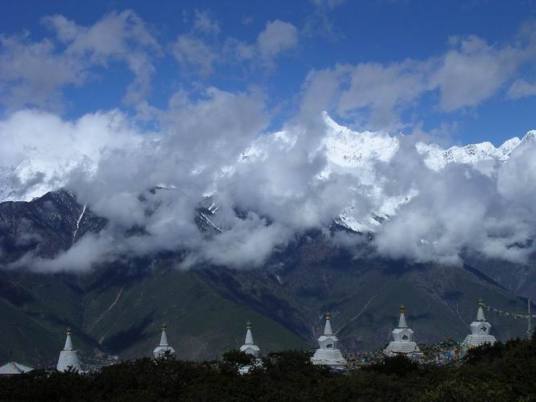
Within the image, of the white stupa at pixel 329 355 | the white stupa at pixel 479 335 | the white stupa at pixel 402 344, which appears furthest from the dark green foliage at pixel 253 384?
the white stupa at pixel 479 335

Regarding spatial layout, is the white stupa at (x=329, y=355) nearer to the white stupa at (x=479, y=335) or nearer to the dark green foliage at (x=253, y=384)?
the white stupa at (x=479, y=335)

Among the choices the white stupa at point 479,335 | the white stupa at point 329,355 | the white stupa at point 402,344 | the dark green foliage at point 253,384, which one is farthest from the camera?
the white stupa at point 402,344

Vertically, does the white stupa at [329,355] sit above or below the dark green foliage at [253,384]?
above

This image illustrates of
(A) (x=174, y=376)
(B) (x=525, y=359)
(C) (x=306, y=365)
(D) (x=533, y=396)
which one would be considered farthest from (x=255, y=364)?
(D) (x=533, y=396)

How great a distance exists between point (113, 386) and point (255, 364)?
3200cm

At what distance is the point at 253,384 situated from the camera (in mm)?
89250

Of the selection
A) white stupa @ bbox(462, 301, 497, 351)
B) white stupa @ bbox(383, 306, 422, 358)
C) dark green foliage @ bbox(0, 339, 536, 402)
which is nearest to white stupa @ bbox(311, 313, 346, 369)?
white stupa @ bbox(383, 306, 422, 358)

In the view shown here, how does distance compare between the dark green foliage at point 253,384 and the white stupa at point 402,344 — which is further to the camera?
the white stupa at point 402,344

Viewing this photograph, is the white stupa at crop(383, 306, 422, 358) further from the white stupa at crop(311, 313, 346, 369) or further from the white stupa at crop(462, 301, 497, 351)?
the white stupa at crop(462, 301, 497, 351)

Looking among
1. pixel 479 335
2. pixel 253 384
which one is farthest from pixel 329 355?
pixel 253 384

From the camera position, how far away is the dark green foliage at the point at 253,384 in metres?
81.4

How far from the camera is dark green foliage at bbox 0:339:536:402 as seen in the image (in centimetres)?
8144

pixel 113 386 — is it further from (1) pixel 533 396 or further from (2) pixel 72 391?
(1) pixel 533 396

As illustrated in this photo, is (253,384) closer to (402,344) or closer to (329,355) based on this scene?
(329,355)
